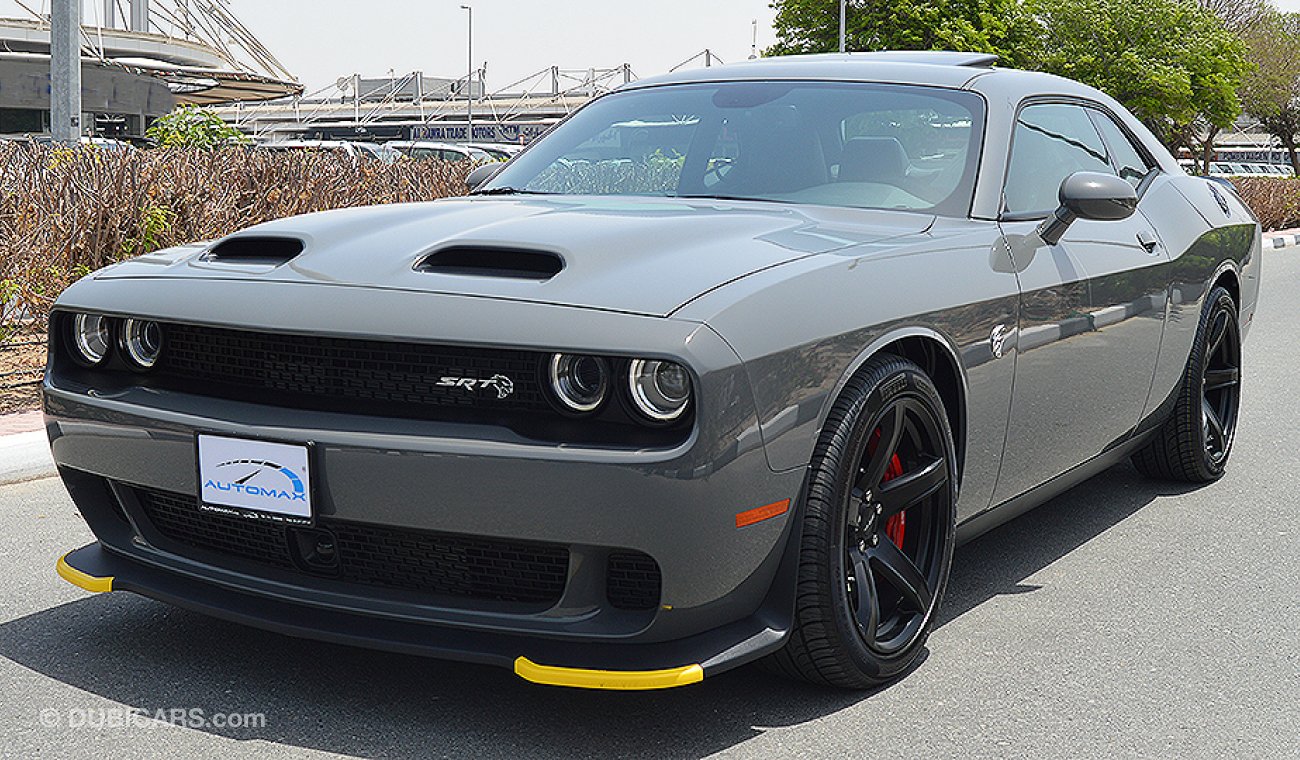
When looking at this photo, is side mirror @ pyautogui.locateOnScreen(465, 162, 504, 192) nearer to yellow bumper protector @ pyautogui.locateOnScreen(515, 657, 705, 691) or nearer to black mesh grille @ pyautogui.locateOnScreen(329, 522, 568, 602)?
black mesh grille @ pyautogui.locateOnScreen(329, 522, 568, 602)

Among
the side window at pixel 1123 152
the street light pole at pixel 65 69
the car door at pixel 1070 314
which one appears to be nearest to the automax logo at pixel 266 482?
the car door at pixel 1070 314

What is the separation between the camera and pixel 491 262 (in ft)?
10.0

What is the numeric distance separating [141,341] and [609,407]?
46.0 inches

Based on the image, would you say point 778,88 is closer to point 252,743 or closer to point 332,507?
point 332,507

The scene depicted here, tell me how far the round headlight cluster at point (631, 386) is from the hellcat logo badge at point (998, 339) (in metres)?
1.14

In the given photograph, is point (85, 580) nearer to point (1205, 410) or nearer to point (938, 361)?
point (938, 361)

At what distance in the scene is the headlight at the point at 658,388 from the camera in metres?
2.72

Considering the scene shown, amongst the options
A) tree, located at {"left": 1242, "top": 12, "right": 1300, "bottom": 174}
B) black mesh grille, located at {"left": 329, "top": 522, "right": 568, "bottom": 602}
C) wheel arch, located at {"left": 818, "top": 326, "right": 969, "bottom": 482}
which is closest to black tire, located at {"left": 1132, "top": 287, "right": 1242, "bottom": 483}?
wheel arch, located at {"left": 818, "top": 326, "right": 969, "bottom": 482}

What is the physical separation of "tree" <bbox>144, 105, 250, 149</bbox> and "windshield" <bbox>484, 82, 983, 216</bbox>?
8628 millimetres

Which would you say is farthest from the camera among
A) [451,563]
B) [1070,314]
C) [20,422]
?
[20,422]

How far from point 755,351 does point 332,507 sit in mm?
852

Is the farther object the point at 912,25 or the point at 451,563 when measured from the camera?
the point at 912,25

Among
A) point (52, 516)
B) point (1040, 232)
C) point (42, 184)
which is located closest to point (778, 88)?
point (1040, 232)

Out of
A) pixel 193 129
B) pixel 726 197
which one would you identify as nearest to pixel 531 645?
pixel 726 197
